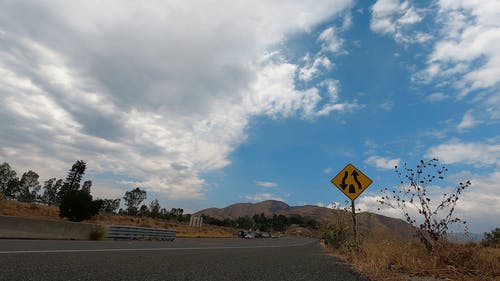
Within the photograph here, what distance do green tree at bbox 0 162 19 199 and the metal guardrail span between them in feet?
327

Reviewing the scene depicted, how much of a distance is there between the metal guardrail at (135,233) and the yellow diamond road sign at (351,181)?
13855 mm

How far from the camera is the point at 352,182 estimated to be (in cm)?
1240

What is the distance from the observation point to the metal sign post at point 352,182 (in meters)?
12.2

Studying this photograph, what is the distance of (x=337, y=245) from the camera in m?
19.1

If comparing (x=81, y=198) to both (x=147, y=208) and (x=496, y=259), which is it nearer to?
(x=496, y=259)

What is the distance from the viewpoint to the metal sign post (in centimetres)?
1224

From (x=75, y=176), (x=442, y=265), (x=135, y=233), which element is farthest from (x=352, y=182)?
(x=75, y=176)

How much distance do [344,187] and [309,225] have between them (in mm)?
179850

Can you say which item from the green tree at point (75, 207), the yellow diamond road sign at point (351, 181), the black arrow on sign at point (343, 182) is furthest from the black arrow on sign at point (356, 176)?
the green tree at point (75, 207)

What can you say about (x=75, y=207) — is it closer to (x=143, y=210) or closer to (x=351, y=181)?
(x=351, y=181)

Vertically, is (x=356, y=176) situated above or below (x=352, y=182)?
above

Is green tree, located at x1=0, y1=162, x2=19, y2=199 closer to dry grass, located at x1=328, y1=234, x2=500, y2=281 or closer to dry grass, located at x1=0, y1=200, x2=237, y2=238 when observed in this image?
dry grass, located at x1=0, y1=200, x2=237, y2=238

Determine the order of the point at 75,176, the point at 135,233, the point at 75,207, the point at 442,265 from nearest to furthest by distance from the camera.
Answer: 1. the point at 442,265
2. the point at 135,233
3. the point at 75,207
4. the point at 75,176

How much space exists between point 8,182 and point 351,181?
118015mm
